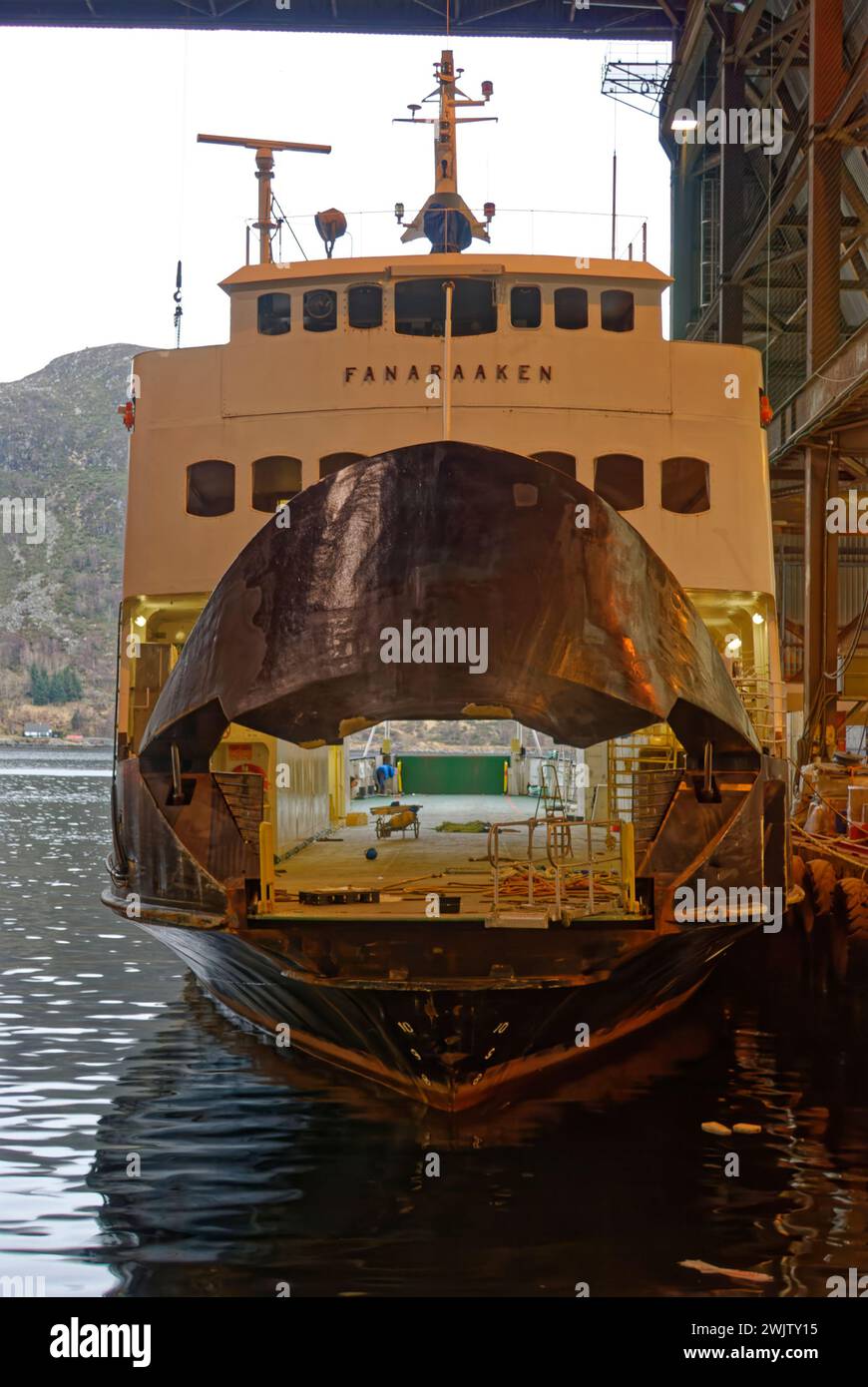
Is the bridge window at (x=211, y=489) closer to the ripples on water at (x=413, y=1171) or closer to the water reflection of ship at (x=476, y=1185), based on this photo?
the ripples on water at (x=413, y=1171)

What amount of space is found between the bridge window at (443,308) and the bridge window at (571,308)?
2.79 ft

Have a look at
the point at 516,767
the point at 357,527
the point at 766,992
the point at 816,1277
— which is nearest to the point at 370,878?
the point at 357,527

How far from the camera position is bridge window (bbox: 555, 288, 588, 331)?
14844 millimetres

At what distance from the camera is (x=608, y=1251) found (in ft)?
25.2

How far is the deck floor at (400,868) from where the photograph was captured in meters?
9.60

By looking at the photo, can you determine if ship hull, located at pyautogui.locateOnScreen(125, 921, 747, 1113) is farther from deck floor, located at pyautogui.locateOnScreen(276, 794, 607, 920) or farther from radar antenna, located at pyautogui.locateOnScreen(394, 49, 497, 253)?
radar antenna, located at pyautogui.locateOnScreen(394, 49, 497, 253)

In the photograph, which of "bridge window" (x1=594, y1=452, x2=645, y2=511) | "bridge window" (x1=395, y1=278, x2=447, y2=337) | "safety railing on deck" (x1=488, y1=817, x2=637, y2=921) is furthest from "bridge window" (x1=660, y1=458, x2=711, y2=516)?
"safety railing on deck" (x1=488, y1=817, x2=637, y2=921)

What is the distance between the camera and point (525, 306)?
14859mm

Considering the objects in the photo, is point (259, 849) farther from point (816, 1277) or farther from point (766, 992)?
point (766, 992)

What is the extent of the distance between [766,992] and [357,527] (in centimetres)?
1001

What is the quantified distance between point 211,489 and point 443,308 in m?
3.63

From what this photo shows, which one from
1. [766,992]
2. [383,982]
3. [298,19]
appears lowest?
[766,992]

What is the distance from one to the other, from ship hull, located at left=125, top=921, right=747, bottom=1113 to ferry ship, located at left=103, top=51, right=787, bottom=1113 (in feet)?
0.11

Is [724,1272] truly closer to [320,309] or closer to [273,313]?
[320,309]
